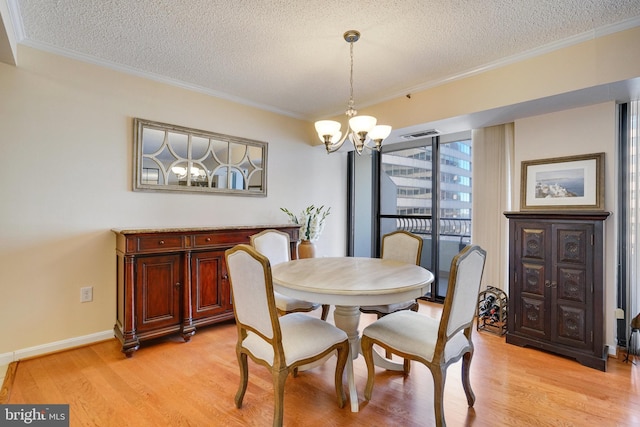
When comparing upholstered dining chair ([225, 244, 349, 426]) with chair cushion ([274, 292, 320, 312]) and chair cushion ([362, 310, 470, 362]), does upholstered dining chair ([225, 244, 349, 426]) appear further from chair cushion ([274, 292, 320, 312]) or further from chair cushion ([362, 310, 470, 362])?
chair cushion ([274, 292, 320, 312])

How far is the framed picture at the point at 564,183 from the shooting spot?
2.61 meters

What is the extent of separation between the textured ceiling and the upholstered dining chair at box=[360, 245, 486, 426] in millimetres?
1657

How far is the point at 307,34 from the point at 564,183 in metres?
2.54

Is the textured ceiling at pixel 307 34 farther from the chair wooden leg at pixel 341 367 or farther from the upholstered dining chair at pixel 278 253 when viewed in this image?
the chair wooden leg at pixel 341 367

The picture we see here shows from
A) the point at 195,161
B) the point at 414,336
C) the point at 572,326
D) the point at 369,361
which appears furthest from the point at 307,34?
the point at 572,326

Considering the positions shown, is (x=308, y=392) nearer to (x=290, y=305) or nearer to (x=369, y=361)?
(x=369, y=361)

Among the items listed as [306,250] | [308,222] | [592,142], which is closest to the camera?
[592,142]

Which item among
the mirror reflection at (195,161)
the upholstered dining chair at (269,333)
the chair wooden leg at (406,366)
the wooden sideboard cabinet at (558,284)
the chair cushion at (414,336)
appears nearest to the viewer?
the upholstered dining chair at (269,333)

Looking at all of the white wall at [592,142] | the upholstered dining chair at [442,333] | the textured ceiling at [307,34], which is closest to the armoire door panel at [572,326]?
the white wall at [592,142]

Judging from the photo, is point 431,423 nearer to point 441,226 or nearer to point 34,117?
point 441,226

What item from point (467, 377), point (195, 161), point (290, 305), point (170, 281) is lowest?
point (467, 377)

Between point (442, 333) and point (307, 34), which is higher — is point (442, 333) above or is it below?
below

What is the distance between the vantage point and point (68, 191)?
8.73 feet

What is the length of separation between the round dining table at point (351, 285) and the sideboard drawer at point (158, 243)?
1.10 m
